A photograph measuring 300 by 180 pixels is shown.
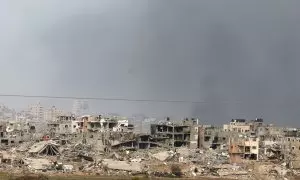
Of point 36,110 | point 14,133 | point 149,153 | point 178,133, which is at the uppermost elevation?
→ point 36,110

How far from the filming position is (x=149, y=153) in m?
66.8

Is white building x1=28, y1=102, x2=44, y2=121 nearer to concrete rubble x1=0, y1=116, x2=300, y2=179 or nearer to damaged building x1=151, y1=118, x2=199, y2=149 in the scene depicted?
concrete rubble x1=0, y1=116, x2=300, y2=179

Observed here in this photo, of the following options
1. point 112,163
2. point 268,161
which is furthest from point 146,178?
point 268,161

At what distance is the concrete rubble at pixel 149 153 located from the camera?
57.7m

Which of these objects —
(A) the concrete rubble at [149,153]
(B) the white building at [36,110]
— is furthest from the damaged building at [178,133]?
(B) the white building at [36,110]

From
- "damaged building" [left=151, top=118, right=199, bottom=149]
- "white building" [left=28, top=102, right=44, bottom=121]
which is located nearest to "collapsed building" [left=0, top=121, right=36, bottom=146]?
"damaged building" [left=151, top=118, right=199, bottom=149]

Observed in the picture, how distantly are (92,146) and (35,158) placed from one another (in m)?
13.4

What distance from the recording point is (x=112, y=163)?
58812 mm

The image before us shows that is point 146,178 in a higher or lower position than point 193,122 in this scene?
lower

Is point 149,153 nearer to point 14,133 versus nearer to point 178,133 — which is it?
point 178,133

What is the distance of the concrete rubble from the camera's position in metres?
57.7

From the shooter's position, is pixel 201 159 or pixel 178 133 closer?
pixel 201 159

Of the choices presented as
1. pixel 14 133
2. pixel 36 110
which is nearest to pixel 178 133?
pixel 14 133

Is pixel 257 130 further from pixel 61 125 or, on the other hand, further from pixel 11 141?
pixel 11 141
